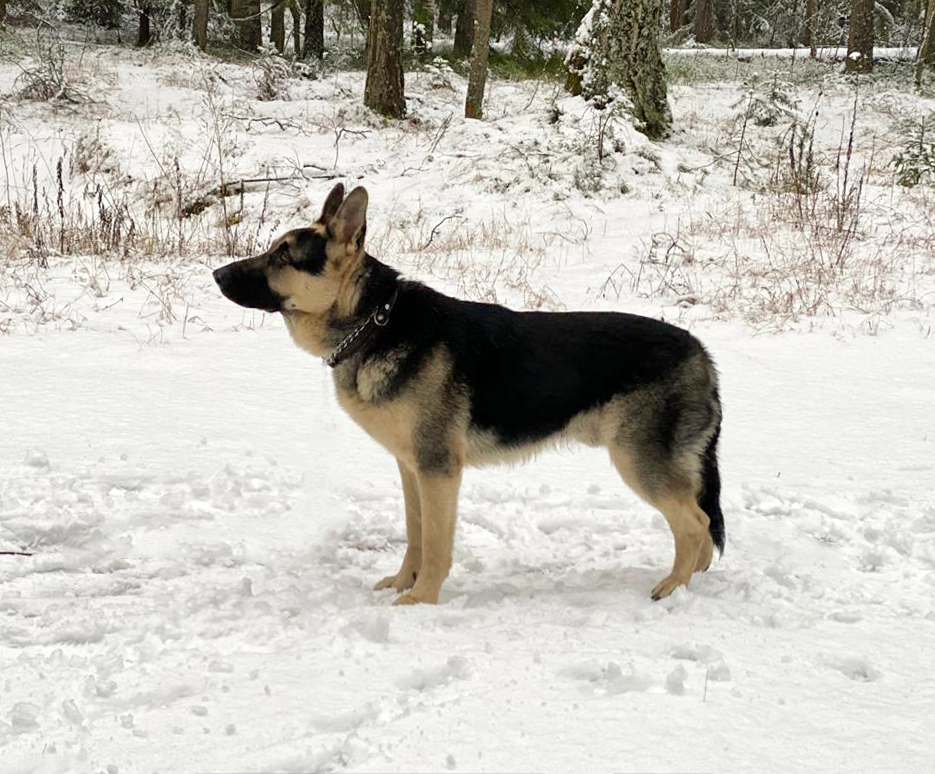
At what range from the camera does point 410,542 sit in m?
4.24

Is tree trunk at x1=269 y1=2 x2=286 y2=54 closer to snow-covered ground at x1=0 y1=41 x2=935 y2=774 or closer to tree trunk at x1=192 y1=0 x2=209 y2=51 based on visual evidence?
tree trunk at x1=192 y1=0 x2=209 y2=51

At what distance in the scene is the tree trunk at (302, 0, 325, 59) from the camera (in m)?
24.7

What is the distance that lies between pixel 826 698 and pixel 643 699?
24.6 inches

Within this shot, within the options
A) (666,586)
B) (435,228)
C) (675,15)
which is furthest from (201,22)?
(666,586)

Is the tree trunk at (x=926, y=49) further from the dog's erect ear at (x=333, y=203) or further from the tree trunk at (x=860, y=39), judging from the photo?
the dog's erect ear at (x=333, y=203)

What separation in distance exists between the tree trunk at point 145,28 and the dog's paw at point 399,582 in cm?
2724

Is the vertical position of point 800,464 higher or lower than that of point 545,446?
lower

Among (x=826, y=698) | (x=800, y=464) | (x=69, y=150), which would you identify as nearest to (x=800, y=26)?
(x=69, y=150)

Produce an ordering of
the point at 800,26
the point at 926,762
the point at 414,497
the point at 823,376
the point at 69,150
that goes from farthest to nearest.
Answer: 1. the point at 800,26
2. the point at 69,150
3. the point at 823,376
4. the point at 414,497
5. the point at 926,762

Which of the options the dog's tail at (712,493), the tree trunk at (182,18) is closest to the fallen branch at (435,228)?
the dog's tail at (712,493)

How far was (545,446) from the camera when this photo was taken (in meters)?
4.17

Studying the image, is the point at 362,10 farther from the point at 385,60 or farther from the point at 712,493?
the point at 712,493

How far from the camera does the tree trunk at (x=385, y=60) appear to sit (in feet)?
51.9

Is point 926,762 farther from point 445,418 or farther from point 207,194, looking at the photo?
point 207,194
